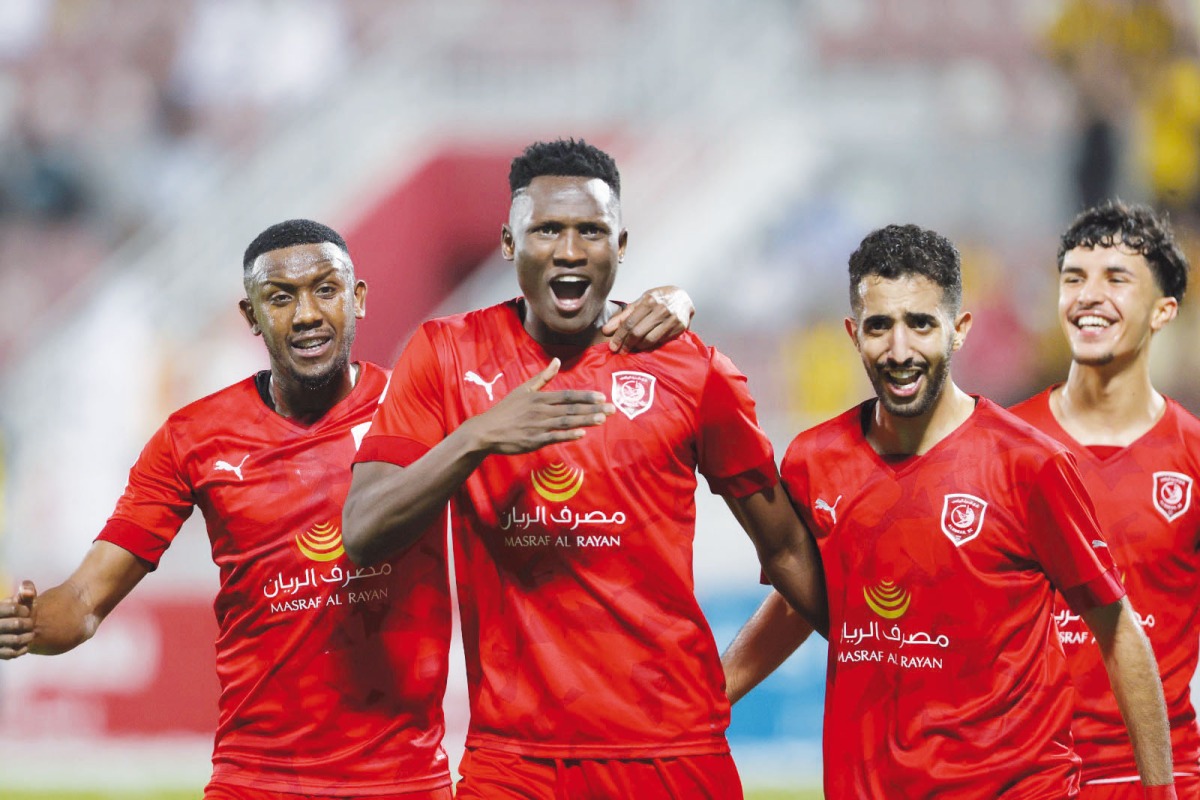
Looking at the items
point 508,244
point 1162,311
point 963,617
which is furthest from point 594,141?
point 963,617

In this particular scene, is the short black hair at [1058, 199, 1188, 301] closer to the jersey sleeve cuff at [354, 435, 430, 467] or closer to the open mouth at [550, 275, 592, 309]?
the open mouth at [550, 275, 592, 309]

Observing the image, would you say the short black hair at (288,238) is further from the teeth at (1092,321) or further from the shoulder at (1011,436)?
the teeth at (1092,321)

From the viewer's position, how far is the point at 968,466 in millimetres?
4242

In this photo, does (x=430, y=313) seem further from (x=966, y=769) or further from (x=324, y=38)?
(x=966, y=769)

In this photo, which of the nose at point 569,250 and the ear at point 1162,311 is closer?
the nose at point 569,250

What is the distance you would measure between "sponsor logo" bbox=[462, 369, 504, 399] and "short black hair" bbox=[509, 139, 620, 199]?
0.50 m

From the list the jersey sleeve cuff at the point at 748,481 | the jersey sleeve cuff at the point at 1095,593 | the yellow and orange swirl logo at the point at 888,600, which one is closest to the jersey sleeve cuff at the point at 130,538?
the jersey sleeve cuff at the point at 748,481

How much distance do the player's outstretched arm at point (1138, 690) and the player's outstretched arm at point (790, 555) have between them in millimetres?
722

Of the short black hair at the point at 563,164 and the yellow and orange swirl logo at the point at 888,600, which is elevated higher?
the short black hair at the point at 563,164

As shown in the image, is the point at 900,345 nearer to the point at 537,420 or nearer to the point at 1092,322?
the point at 537,420

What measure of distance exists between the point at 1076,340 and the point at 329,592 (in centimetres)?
243

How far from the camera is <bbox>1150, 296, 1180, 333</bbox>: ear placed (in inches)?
203

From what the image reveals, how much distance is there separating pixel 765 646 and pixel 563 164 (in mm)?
1506

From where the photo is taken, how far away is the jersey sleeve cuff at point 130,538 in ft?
15.2
